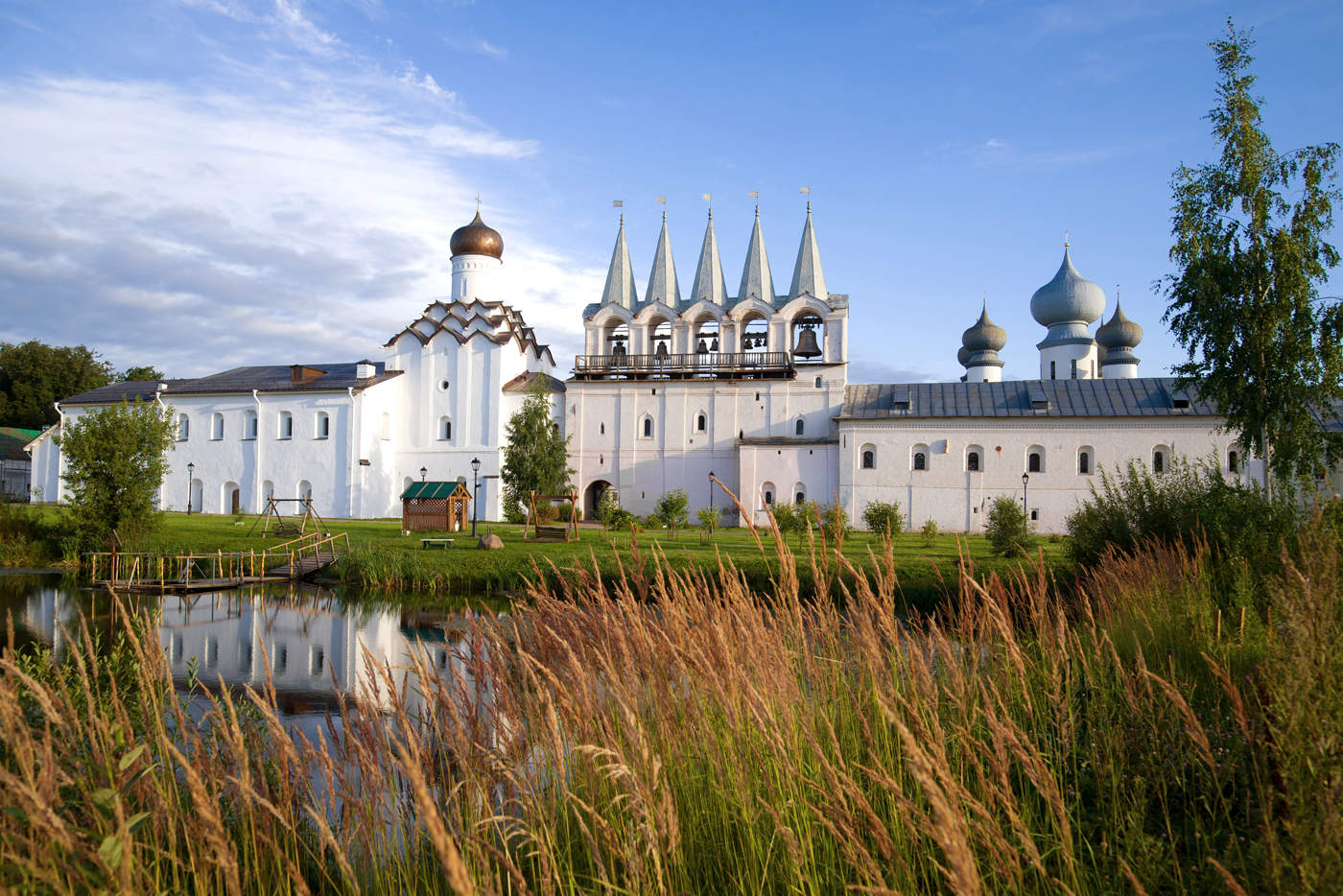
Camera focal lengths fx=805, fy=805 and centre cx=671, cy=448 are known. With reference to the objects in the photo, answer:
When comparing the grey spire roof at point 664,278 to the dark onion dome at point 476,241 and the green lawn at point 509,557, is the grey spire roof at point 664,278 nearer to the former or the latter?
the dark onion dome at point 476,241

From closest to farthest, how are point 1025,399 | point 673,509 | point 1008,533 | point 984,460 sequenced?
point 1008,533, point 673,509, point 984,460, point 1025,399

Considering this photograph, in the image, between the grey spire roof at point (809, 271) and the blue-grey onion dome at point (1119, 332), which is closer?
the grey spire roof at point (809, 271)

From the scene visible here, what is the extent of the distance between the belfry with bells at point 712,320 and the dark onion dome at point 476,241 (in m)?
5.93

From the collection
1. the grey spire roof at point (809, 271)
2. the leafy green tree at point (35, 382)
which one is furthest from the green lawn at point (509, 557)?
the leafy green tree at point (35, 382)

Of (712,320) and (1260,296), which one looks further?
(712,320)

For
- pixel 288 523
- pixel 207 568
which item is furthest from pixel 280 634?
pixel 288 523

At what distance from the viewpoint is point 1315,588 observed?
2414 mm

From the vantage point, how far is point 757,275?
38.2 meters

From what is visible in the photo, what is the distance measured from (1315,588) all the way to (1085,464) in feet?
112

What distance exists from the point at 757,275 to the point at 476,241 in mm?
13925

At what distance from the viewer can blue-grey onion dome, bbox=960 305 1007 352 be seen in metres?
49.2

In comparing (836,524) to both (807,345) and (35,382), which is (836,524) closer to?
(807,345)

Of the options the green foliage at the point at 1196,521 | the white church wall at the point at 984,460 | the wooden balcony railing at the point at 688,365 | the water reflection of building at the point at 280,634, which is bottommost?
the water reflection of building at the point at 280,634

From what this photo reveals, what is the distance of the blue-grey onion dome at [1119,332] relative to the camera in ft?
152
